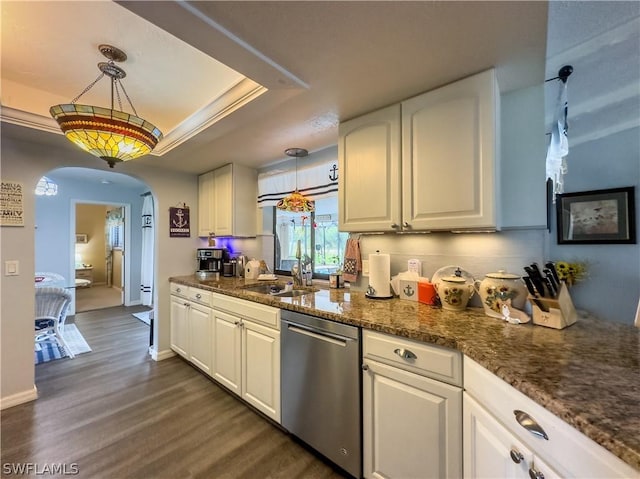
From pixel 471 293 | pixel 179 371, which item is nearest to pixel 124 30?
pixel 471 293

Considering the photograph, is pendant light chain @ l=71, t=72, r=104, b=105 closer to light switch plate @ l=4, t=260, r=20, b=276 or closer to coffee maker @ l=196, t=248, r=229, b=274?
light switch plate @ l=4, t=260, r=20, b=276

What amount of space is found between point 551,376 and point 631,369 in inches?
11.3

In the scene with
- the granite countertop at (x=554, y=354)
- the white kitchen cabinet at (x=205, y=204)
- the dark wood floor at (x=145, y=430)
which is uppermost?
the white kitchen cabinet at (x=205, y=204)

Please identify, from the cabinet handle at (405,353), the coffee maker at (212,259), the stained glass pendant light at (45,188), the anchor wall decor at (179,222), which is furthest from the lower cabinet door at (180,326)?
the stained glass pendant light at (45,188)

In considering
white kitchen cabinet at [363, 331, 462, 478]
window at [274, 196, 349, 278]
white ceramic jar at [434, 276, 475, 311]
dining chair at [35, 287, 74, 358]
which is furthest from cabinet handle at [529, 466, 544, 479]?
dining chair at [35, 287, 74, 358]

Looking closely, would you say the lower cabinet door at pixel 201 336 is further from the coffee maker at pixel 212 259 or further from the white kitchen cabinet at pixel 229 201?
the white kitchen cabinet at pixel 229 201

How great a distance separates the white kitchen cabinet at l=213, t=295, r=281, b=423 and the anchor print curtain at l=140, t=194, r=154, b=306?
12.8 feet

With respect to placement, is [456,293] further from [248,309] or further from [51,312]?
[51,312]

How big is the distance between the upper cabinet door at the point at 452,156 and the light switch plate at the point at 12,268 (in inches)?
120

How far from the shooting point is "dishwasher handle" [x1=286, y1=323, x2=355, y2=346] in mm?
1482

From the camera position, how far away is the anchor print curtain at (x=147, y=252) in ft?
17.8

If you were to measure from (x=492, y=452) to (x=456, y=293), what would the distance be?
0.75 m

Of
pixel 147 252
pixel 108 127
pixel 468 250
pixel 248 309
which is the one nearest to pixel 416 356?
pixel 468 250

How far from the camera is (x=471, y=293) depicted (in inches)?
61.0
